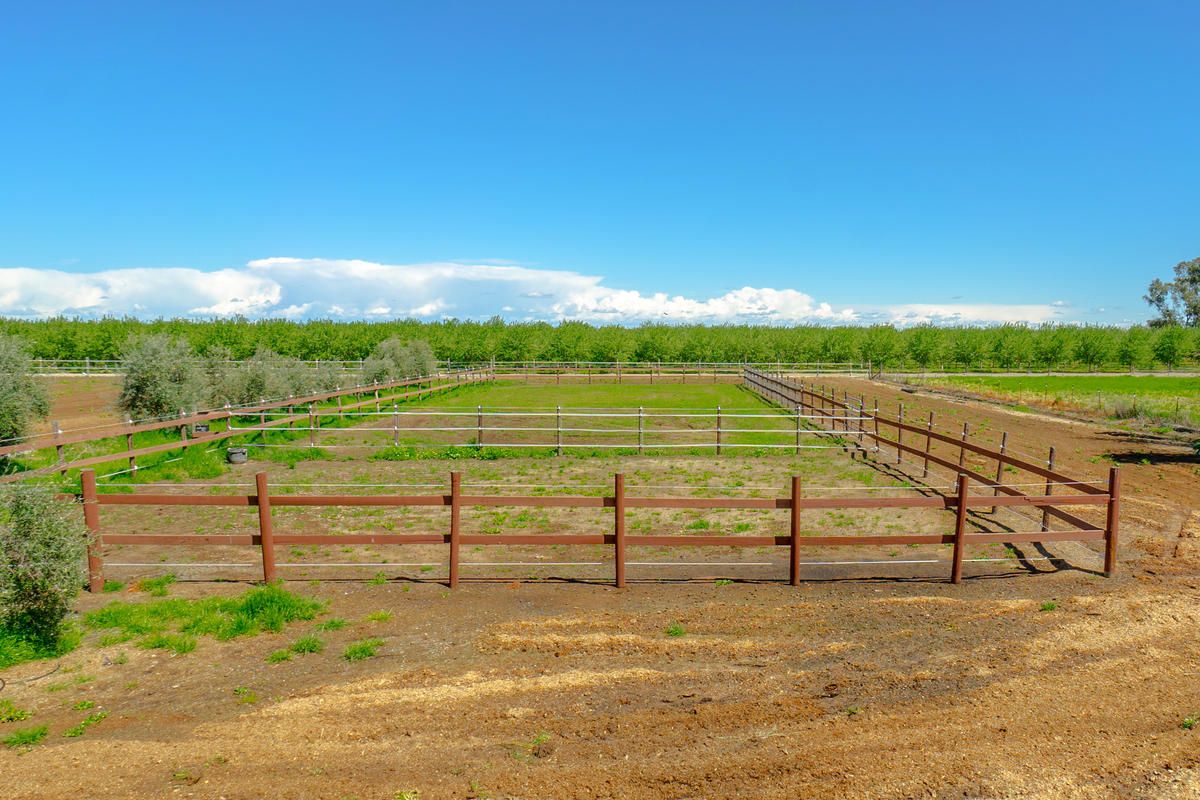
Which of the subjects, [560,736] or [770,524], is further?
[770,524]

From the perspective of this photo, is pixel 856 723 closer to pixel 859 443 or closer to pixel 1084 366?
pixel 859 443

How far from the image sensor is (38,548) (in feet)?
20.8

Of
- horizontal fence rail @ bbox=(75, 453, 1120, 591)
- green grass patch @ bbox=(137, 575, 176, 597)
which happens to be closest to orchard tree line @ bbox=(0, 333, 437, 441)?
green grass patch @ bbox=(137, 575, 176, 597)

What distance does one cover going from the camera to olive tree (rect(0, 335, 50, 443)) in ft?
54.9

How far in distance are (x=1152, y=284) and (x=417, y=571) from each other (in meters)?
148

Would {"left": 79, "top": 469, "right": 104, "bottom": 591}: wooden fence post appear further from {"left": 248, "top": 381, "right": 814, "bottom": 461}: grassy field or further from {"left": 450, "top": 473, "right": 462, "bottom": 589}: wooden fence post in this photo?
{"left": 248, "top": 381, "right": 814, "bottom": 461}: grassy field

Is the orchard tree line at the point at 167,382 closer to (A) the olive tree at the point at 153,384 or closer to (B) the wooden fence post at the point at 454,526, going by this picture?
(A) the olive tree at the point at 153,384

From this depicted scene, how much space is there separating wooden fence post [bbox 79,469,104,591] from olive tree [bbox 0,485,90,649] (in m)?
1.06

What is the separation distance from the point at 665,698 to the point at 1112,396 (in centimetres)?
3931

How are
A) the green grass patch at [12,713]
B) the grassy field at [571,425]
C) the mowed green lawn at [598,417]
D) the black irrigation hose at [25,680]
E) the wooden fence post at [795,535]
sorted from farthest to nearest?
the mowed green lawn at [598,417]
the grassy field at [571,425]
the wooden fence post at [795,535]
the black irrigation hose at [25,680]
the green grass patch at [12,713]

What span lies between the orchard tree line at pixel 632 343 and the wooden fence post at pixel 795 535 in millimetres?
58341

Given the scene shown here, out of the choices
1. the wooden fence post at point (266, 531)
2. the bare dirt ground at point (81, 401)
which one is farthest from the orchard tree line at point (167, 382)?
the wooden fence post at point (266, 531)

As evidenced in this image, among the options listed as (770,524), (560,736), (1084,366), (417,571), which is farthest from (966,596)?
(1084,366)

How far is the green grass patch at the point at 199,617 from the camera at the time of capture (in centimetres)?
677
